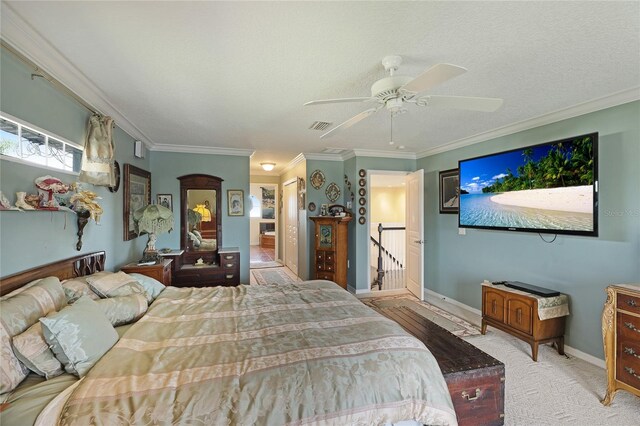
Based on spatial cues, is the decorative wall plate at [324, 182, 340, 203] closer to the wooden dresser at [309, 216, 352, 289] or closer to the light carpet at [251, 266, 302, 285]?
the wooden dresser at [309, 216, 352, 289]

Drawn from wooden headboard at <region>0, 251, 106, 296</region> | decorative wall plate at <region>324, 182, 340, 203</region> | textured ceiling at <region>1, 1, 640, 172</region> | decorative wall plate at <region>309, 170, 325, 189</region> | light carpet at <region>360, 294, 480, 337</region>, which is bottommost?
light carpet at <region>360, 294, 480, 337</region>

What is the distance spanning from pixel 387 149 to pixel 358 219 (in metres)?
1.33

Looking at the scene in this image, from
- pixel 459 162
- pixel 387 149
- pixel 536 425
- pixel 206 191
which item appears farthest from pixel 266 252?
pixel 536 425

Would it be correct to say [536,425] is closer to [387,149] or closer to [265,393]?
[265,393]

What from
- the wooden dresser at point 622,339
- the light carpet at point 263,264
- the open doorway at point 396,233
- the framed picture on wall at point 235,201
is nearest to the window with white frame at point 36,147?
the framed picture on wall at point 235,201

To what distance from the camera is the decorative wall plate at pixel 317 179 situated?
5434 millimetres

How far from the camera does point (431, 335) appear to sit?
7.20 ft

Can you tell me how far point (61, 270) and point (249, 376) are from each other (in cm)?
178

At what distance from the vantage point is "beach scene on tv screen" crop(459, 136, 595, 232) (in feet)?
9.08

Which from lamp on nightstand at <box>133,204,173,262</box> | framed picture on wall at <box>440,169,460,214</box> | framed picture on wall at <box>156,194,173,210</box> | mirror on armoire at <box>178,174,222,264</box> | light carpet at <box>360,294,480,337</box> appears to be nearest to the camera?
lamp on nightstand at <box>133,204,173,262</box>

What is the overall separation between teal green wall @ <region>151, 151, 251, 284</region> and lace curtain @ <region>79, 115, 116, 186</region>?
2031 millimetres

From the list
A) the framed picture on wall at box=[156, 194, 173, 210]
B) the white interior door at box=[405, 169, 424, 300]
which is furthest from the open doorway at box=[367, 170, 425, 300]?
the framed picture on wall at box=[156, 194, 173, 210]

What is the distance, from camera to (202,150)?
15.5 feet

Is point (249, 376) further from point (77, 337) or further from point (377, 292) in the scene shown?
point (377, 292)
